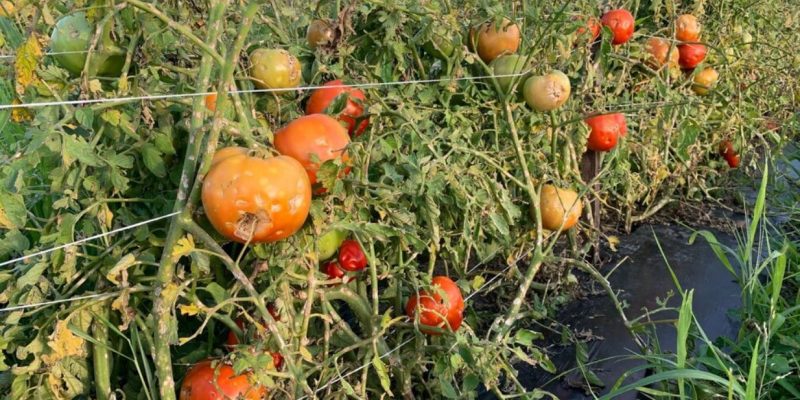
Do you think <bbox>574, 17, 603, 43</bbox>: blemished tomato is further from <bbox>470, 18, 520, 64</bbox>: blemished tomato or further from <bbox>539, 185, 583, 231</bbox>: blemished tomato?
<bbox>539, 185, 583, 231</bbox>: blemished tomato

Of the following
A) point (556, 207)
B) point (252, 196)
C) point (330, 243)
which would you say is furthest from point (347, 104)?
point (556, 207)

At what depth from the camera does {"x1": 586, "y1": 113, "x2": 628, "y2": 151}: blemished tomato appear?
6.66 ft

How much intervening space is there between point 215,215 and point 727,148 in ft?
8.79

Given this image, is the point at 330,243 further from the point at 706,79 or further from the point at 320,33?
the point at 706,79

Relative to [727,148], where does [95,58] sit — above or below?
above

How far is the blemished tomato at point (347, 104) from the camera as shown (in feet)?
4.16

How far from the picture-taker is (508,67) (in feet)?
5.46

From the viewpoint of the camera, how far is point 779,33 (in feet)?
11.8

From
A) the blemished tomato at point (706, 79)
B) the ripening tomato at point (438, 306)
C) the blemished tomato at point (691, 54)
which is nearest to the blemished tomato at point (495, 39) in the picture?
the ripening tomato at point (438, 306)

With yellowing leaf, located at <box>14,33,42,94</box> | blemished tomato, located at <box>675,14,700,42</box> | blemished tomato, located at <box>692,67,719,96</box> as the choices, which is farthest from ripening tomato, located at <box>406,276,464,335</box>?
blemished tomato, located at <box>692,67,719,96</box>

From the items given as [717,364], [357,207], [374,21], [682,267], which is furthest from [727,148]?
[357,207]

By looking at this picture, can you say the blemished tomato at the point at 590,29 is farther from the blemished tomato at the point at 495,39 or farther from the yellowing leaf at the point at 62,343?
the yellowing leaf at the point at 62,343

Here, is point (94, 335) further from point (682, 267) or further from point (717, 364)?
point (682, 267)

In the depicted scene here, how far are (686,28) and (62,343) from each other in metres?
2.35
